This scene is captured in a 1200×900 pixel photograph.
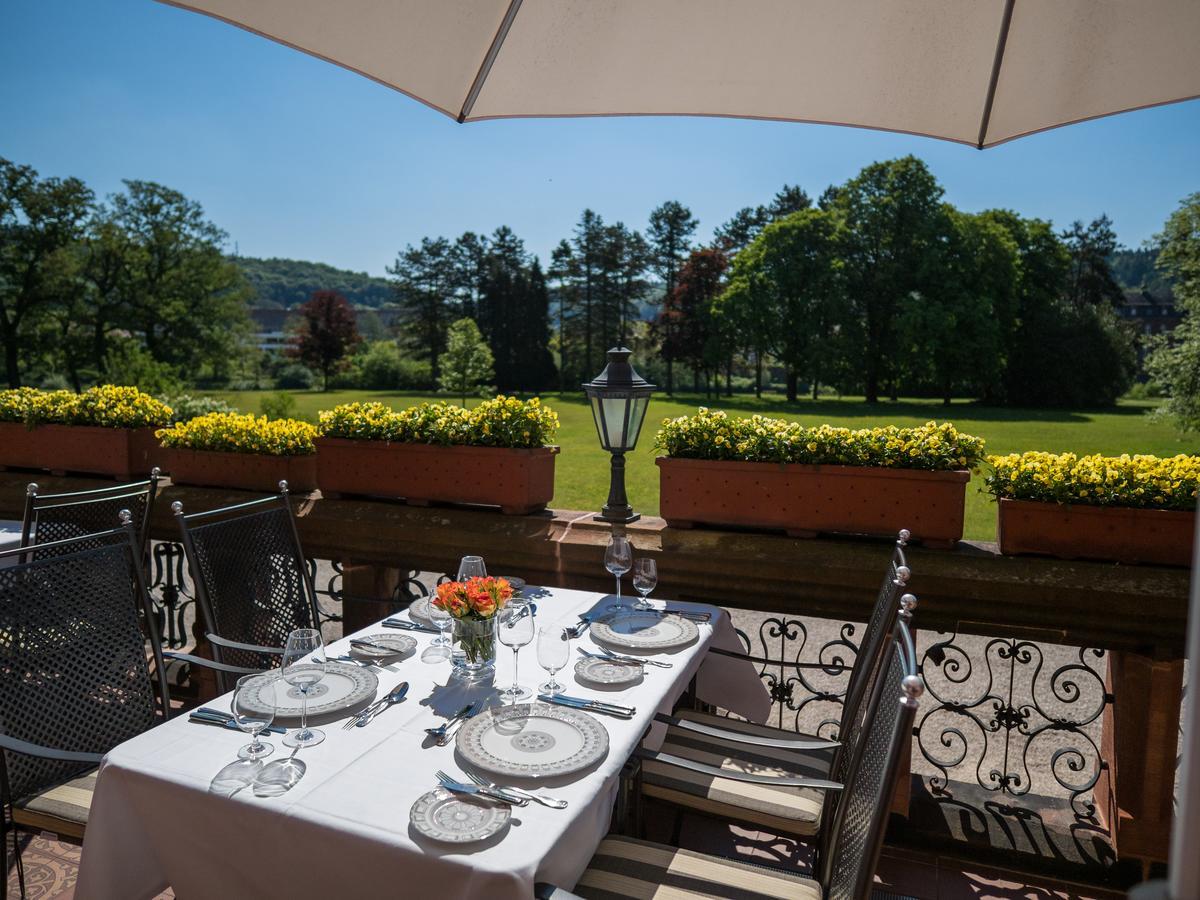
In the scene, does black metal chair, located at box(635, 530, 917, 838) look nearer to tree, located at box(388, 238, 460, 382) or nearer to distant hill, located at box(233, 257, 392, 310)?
tree, located at box(388, 238, 460, 382)

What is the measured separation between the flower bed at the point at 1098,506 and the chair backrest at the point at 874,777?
4.56 ft

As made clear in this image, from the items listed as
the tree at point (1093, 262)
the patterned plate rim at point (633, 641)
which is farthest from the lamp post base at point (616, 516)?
the tree at point (1093, 262)

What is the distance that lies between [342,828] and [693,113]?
197 cm

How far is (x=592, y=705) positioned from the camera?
2.00 m

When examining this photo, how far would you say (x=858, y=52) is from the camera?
1.98 meters

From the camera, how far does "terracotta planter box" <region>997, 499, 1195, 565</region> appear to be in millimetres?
2775

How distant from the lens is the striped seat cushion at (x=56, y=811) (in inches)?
80.4

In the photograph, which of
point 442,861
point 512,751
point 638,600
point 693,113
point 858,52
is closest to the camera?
point 442,861

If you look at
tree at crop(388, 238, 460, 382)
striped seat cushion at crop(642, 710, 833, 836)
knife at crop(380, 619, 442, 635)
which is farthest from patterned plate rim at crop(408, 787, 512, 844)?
tree at crop(388, 238, 460, 382)

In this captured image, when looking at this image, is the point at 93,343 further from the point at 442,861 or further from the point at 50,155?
the point at 442,861

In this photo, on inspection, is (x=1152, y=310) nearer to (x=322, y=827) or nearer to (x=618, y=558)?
(x=618, y=558)

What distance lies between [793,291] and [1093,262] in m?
18.8

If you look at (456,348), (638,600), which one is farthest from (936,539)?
(456,348)

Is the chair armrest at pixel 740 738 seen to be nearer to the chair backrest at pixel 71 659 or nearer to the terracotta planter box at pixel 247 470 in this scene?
the chair backrest at pixel 71 659
